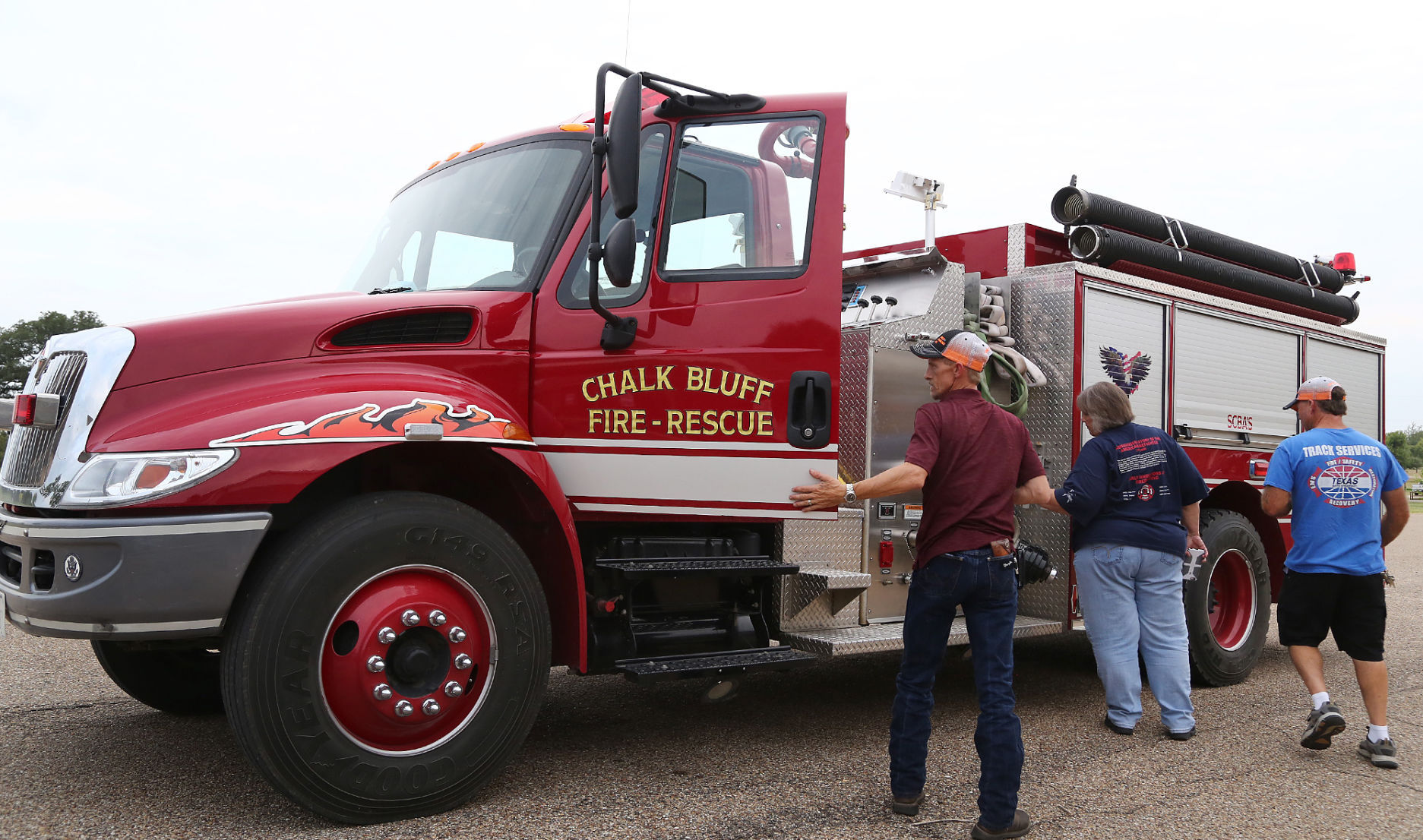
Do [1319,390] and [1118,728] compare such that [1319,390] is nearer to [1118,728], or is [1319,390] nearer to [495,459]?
[1118,728]

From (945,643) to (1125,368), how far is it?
3.13m

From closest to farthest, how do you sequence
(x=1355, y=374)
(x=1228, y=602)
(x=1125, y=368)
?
(x=1125, y=368) → (x=1228, y=602) → (x=1355, y=374)

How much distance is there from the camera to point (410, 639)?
355cm

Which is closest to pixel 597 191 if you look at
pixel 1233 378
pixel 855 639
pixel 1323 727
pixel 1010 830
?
pixel 855 639

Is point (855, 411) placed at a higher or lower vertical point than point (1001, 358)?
lower

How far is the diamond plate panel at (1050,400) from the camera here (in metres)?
5.98

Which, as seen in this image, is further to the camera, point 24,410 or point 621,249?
point 621,249

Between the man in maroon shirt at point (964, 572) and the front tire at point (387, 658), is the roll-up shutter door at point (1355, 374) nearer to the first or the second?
the man in maroon shirt at point (964, 572)

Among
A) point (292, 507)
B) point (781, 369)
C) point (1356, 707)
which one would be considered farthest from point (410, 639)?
point (1356, 707)

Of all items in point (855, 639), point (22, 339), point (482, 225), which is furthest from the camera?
point (22, 339)

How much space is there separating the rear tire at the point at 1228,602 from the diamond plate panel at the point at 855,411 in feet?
8.68

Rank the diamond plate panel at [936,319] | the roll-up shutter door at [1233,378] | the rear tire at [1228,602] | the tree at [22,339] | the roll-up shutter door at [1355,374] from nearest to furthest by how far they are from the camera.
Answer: the diamond plate panel at [936,319] → the rear tire at [1228,602] → the roll-up shutter door at [1233,378] → the roll-up shutter door at [1355,374] → the tree at [22,339]

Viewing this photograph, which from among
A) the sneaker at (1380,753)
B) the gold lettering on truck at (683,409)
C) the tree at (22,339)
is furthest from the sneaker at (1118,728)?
the tree at (22,339)

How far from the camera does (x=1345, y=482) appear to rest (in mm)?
5043
